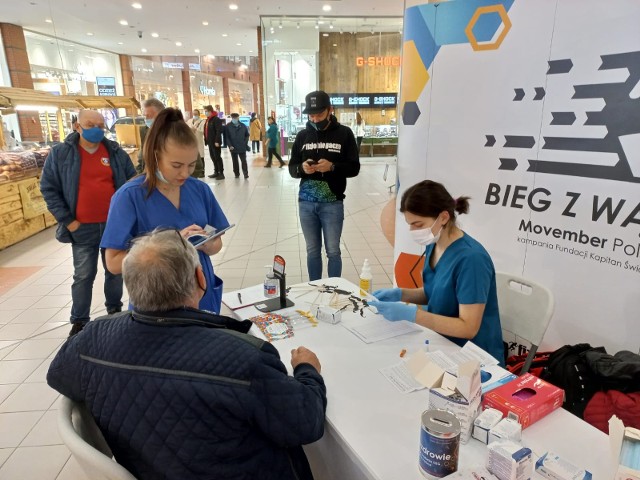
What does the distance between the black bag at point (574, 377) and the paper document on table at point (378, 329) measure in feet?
2.30

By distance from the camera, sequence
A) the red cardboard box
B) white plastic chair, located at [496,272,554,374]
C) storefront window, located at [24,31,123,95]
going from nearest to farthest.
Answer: the red cardboard box < white plastic chair, located at [496,272,554,374] < storefront window, located at [24,31,123,95]

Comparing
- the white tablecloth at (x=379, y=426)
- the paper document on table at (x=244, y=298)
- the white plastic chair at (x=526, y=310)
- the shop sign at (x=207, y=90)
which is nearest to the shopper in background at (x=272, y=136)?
the paper document on table at (x=244, y=298)

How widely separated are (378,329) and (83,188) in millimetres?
2421

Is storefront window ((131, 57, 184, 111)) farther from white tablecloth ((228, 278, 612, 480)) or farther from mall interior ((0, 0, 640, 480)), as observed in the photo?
white tablecloth ((228, 278, 612, 480))

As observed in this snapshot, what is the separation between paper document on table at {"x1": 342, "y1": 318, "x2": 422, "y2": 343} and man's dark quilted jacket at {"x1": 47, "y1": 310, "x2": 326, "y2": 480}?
639 mm

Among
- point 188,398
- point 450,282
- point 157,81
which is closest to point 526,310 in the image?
point 450,282

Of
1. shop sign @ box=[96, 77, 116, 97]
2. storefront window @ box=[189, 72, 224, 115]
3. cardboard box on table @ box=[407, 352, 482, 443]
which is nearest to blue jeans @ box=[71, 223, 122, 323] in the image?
cardboard box on table @ box=[407, 352, 482, 443]

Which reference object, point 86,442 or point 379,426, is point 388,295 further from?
point 86,442

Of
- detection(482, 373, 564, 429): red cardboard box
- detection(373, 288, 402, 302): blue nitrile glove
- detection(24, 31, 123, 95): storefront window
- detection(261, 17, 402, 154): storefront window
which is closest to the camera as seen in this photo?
detection(482, 373, 564, 429): red cardboard box

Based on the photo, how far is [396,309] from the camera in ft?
5.79

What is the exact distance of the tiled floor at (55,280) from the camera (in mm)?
2230

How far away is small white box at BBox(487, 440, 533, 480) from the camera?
3.19 feet

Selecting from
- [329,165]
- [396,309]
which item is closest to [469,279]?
[396,309]

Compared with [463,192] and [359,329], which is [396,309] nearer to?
[359,329]
